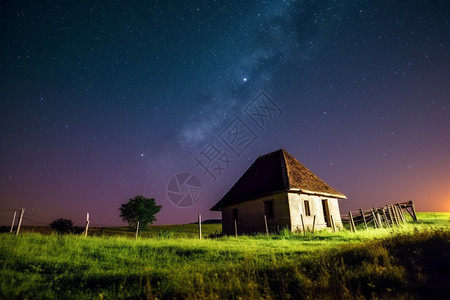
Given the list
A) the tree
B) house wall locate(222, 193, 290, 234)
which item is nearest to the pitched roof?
house wall locate(222, 193, 290, 234)

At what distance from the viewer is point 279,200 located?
1731cm

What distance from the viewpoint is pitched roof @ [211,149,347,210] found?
58.7 ft

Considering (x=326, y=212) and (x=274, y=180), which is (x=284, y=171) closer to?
(x=274, y=180)

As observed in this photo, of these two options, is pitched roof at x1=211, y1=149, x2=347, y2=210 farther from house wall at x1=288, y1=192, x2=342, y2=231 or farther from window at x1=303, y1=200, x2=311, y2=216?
window at x1=303, y1=200, x2=311, y2=216

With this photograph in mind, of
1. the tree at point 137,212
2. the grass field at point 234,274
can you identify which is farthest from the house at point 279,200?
the tree at point 137,212

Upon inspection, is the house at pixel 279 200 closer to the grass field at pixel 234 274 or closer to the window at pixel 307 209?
the window at pixel 307 209

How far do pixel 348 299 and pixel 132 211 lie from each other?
42570 mm

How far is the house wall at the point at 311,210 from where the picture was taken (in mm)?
16750

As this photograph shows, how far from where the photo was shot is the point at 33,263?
7305mm

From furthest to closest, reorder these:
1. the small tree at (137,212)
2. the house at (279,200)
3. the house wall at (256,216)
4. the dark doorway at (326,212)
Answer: the small tree at (137,212) < the dark doorway at (326,212) < the house at (279,200) < the house wall at (256,216)

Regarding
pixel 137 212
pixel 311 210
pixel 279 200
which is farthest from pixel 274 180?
pixel 137 212

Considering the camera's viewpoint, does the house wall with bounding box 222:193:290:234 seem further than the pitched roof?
No

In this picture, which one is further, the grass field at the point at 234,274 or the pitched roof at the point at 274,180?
the pitched roof at the point at 274,180

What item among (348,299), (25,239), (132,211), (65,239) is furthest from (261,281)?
(132,211)
